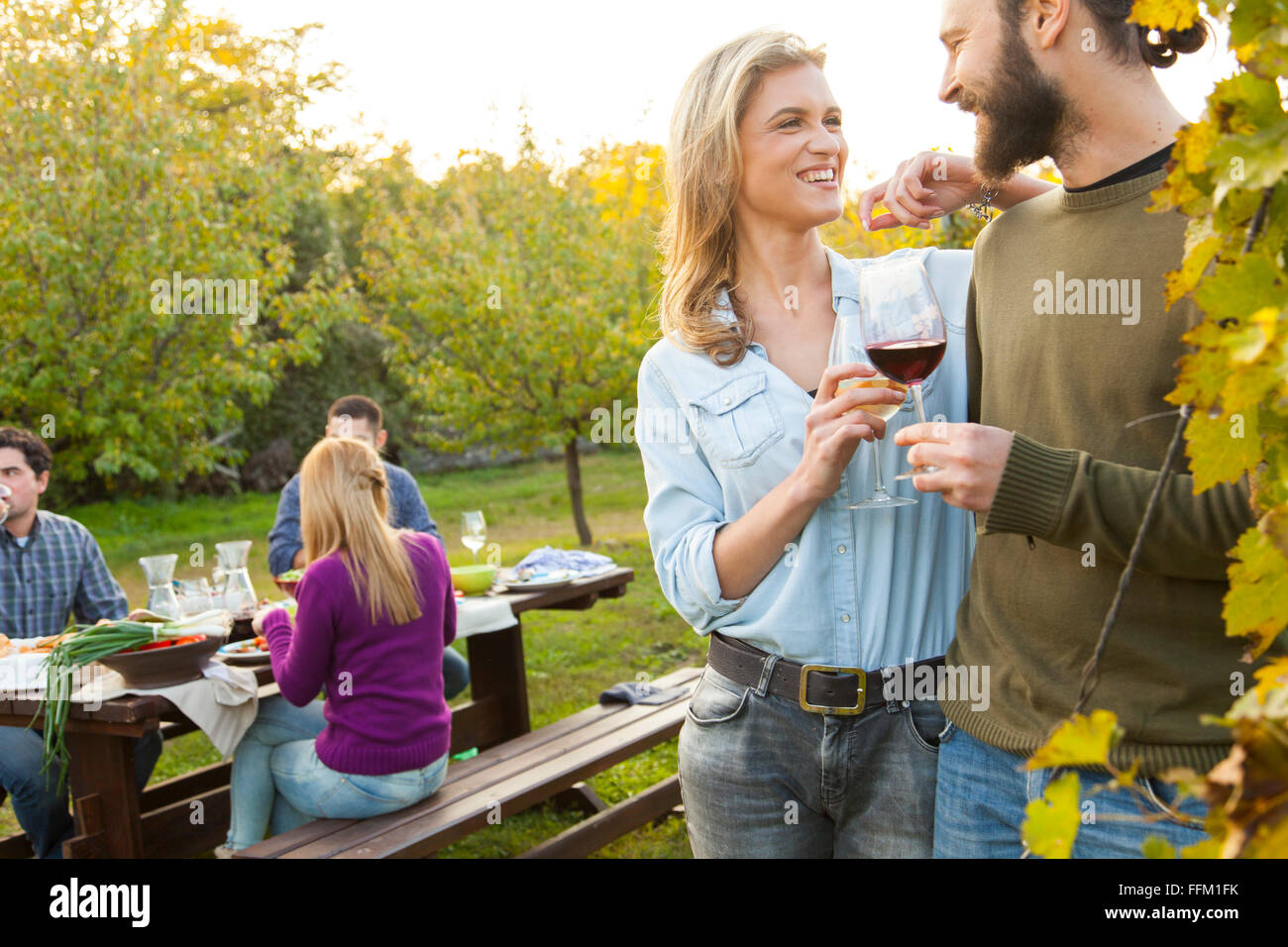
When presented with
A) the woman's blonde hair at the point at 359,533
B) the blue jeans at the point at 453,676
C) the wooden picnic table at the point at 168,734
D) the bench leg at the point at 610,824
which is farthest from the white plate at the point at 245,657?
the blue jeans at the point at 453,676

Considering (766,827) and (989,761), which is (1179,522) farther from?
(766,827)

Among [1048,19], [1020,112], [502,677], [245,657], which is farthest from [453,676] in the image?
[1048,19]

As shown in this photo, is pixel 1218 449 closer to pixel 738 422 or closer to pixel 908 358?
pixel 908 358

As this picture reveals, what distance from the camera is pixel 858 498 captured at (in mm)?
1969

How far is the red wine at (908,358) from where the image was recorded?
1608 millimetres

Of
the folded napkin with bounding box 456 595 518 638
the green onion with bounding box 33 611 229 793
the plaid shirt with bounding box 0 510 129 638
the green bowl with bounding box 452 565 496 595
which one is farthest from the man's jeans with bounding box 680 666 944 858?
the plaid shirt with bounding box 0 510 129 638

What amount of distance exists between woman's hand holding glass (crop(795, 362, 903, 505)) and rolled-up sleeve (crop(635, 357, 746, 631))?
32cm

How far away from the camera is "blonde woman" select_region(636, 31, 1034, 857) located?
6.14 ft

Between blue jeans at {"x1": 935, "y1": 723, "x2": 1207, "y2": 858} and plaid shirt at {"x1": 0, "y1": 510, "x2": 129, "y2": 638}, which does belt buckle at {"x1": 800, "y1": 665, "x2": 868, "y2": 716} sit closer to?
blue jeans at {"x1": 935, "y1": 723, "x2": 1207, "y2": 858}

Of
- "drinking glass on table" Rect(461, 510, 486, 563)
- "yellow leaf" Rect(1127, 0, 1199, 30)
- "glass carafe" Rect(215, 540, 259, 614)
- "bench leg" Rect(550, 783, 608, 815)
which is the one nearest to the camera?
"yellow leaf" Rect(1127, 0, 1199, 30)

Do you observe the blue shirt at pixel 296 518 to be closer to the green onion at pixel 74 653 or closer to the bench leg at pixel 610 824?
the bench leg at pixel 610 824
